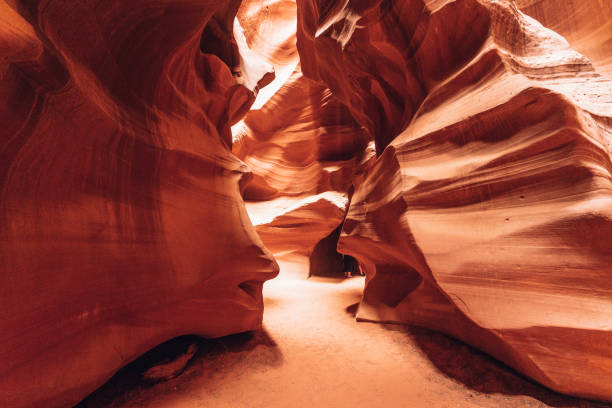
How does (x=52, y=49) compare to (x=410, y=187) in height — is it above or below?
above

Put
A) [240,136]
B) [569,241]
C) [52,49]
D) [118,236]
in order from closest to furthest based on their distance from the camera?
1. [52,49]
2. [569,241]
3. [118,236]
4. [240,136]

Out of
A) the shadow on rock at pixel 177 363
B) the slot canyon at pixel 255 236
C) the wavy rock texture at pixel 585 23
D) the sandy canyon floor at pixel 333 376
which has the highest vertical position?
the wavy rock texture at pixel 585 23

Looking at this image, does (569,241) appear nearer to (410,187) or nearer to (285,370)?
(410,187)

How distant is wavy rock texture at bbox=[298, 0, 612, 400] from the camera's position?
203cm

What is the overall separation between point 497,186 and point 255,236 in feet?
9.79

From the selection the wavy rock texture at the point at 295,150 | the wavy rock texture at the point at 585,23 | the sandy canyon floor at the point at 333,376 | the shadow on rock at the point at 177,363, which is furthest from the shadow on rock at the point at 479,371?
the wavy rock texture at the point at 295,150

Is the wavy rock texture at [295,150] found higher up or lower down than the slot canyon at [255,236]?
higher up

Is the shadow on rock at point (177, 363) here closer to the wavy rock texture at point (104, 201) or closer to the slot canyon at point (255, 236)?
the slot canyon at point (255, 236)

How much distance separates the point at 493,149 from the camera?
105 inches

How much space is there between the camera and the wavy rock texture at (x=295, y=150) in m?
9.55

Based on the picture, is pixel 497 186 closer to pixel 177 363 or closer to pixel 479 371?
pixel 479 371

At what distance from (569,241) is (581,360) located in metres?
0.88

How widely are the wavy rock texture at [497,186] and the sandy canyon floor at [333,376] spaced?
242 millimetres

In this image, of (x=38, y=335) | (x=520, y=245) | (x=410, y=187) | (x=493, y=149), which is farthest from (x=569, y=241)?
(x=38, y=335)
